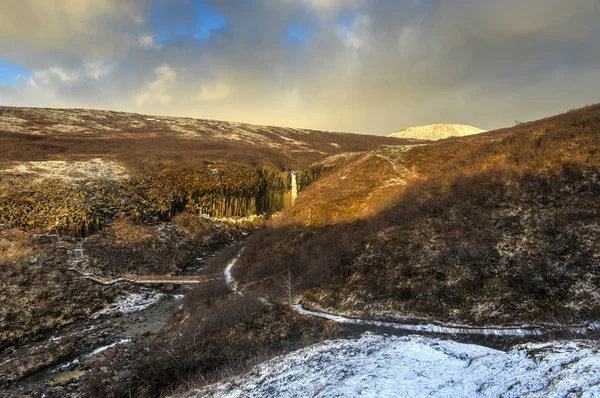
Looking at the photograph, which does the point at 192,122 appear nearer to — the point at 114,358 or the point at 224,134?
the point at 224,134

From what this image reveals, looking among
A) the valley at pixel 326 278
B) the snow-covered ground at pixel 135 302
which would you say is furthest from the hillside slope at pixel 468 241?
the snow-covered ground at pixel 135 302

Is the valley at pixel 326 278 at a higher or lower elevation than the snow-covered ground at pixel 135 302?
higher

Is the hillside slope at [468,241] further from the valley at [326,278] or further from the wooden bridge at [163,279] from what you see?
the wooden bridge at [163,279]

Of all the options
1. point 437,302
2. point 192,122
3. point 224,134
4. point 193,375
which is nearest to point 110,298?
point 193,375

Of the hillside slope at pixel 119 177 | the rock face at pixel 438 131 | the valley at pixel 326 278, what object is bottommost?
the valley at pixel 326 278

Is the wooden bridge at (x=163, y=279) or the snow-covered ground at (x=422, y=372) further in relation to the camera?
the wooden bridge at (x=163, y=279)

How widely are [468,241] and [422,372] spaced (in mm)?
15654

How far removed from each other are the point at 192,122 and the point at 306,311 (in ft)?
426

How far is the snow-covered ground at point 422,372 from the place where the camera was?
675 centimetres

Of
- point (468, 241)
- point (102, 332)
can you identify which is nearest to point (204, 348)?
point (102, 332)

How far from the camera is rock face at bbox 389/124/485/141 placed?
477 ft

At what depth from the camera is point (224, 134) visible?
A: 12325 centimetres

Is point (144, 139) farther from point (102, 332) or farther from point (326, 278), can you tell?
point (326, 278)

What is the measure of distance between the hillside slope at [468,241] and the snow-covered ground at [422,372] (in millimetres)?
7312
